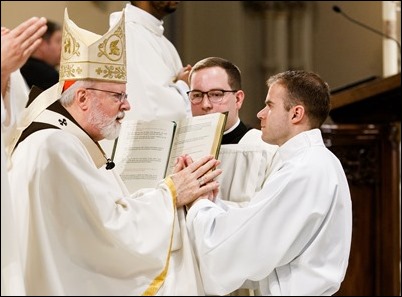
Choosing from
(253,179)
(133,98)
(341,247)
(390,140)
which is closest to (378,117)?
(390,140)

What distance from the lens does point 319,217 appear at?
3783 mm

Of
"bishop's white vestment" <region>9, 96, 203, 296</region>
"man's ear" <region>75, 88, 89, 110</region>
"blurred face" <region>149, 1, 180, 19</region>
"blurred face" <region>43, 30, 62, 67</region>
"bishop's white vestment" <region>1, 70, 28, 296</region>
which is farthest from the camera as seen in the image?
"blurred face" <region>43, 30, 62, 67</region>

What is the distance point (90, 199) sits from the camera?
11.3 ft

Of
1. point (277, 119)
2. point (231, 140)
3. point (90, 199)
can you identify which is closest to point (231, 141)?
point (231, 140)

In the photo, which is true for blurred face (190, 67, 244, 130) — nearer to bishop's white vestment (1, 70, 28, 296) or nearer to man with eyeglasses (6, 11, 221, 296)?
man with eyeglasses (6, 11, 221, 296)

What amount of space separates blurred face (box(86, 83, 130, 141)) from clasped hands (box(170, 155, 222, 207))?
1.15ft

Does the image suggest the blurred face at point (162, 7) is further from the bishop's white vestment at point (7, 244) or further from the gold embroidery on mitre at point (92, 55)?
the bishop's white vestment at point (7, 244)

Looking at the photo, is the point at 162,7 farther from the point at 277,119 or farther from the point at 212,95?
the point at 277,119

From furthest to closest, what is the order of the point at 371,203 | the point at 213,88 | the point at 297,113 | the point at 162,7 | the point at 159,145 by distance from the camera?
the point at 371,203
the point at 162,7
the point at 213,88
the point at 159,145
the point at 297,113

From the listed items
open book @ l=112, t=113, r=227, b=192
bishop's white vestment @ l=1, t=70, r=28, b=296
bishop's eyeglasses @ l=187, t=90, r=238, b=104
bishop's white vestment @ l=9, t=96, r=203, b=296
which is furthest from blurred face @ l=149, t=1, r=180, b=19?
bishop's white vestment @ l=1, t=70, r=28, b=296

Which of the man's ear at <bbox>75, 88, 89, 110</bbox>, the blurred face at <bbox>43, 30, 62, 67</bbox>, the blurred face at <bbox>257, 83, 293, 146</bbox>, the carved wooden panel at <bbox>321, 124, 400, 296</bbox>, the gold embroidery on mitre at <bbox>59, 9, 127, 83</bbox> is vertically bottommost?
the carved wooden panel at <bbox>321, 124, 400, 296</bbox>

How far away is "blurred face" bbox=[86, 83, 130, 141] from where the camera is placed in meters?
3.87

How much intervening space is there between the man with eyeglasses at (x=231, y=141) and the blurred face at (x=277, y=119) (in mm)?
424

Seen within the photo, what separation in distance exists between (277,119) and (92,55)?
875 millimetres
